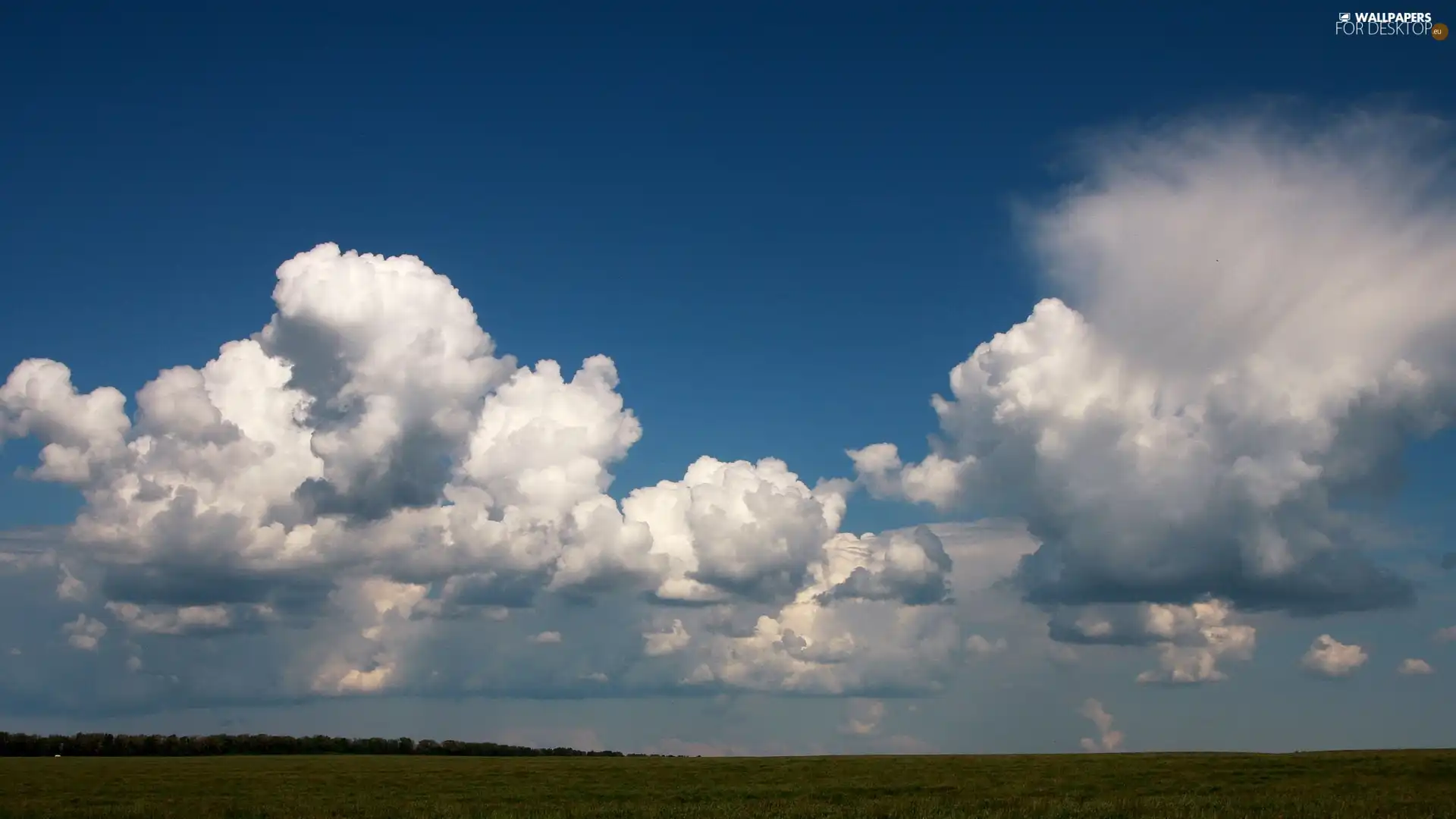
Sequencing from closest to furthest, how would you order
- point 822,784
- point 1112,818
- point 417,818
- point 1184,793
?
point 1112,818 → point 417,818 → point 1184,793 → point 822,784

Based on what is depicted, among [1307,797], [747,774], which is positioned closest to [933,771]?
[747,774]

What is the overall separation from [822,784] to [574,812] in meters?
26.0

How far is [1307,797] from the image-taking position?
64.6m

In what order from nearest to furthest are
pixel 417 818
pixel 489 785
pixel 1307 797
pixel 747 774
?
pixel 417 818, pixel 1307 797, pixel 489 785, pixel 747 774

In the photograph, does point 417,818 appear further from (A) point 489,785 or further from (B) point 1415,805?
(B) point 1415,805

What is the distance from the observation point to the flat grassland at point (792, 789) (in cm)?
6041

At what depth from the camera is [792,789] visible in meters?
80.0

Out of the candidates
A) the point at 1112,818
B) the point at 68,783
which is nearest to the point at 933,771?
the point at 1112,818

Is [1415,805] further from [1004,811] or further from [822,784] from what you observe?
[822,784]

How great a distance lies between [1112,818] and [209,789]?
2681 inches

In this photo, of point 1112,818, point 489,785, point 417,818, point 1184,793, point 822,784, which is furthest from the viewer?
point 489,785

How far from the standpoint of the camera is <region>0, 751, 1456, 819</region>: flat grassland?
60406 mm

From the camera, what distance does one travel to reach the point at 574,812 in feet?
201

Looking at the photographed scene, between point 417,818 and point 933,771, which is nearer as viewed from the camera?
point 417,818
